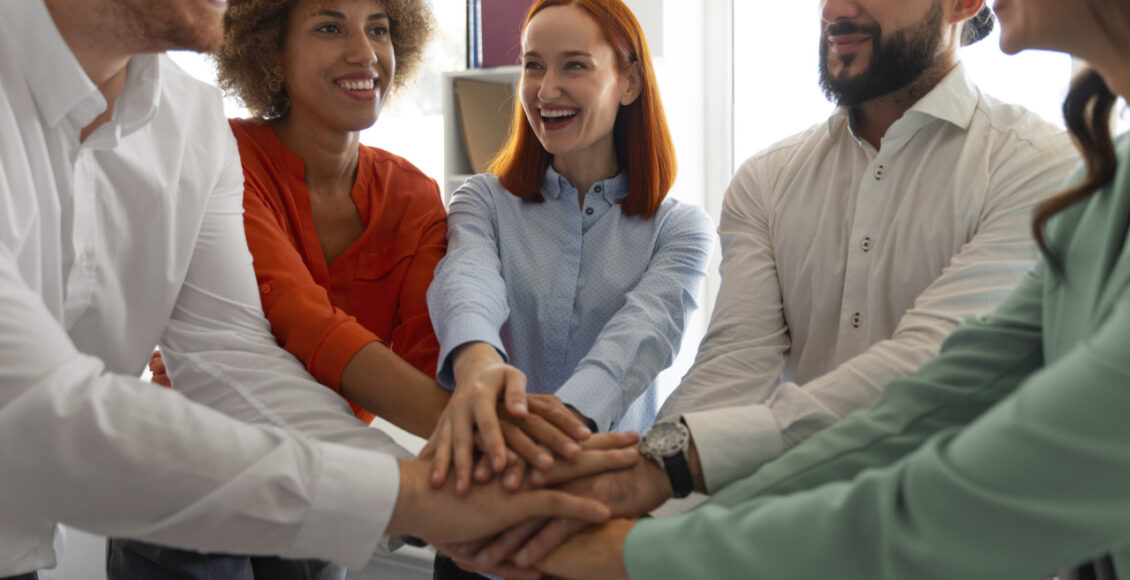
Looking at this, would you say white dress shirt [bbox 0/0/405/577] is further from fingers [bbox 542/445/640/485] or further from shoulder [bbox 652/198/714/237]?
shoulder [bbox 652/198/714/237]

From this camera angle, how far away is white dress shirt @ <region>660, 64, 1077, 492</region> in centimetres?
149

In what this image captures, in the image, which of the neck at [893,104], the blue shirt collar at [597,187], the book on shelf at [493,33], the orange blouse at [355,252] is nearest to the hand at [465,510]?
the orange blouse at [355,252]

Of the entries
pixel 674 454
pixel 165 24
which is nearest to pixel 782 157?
pixel 674 454

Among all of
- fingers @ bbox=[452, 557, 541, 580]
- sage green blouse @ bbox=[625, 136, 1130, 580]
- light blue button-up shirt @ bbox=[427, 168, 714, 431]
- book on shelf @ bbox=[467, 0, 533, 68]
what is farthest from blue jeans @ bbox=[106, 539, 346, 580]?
book on shelf @ bbox=[467, 0, 533, 68]

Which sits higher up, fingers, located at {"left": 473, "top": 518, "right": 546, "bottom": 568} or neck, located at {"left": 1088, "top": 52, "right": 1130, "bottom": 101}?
neck, located at {"left": 1088, "top": 52, "right": 1130, "bottom": 101}

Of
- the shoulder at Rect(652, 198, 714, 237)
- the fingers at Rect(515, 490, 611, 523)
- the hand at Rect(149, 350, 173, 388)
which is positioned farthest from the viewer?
the shoulder at Rect(652, 198, 714, 237)

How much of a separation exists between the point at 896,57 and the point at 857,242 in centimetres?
39

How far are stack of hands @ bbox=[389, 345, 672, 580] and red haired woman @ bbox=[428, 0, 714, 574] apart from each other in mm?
228

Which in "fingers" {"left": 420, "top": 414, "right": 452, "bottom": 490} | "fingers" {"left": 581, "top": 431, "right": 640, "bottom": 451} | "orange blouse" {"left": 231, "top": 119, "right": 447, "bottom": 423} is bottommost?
"fingers" {"left": 581, "top": 431, "right": 640, "bottom": 451}

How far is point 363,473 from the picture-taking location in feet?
4.18

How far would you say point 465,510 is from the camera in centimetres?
136

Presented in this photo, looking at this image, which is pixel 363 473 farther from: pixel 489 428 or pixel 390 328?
pixel 390 328

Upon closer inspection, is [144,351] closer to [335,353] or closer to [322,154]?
[335,353]

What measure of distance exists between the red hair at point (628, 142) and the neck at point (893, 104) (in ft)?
1.48
